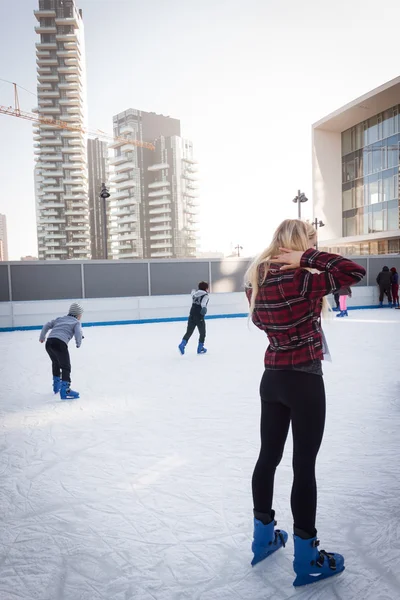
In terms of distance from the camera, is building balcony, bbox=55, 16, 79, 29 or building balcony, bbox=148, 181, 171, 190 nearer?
building balcony, bbox=55, 16, 79, 29

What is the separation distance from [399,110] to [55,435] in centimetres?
3592

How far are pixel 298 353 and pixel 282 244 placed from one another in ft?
1.47

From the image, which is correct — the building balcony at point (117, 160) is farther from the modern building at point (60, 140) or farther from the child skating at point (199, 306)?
the child skating at point (199, 306)

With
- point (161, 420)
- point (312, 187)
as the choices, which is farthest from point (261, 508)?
point (312, 187)

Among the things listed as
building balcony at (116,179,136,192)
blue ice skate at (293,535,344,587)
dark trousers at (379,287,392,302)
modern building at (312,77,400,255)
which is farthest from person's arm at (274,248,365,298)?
building balcony at (116,179,136,192)

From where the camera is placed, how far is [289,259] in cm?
157

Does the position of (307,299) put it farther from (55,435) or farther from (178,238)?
(178,238)

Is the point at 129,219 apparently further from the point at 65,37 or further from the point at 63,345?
the point at 63,345

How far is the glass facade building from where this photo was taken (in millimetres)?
31359

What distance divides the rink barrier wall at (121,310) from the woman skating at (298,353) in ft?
38.4

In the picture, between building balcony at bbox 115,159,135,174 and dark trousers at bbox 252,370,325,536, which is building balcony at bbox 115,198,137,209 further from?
dark trousers at bbox 252,370,325,536

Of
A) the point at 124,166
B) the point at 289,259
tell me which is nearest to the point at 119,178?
the point at 124,166

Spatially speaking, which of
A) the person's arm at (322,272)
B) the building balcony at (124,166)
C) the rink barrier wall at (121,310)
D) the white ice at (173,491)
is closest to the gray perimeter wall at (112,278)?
the rink barrier wall at (121,310)

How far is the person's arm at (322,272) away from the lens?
1.52 meters
